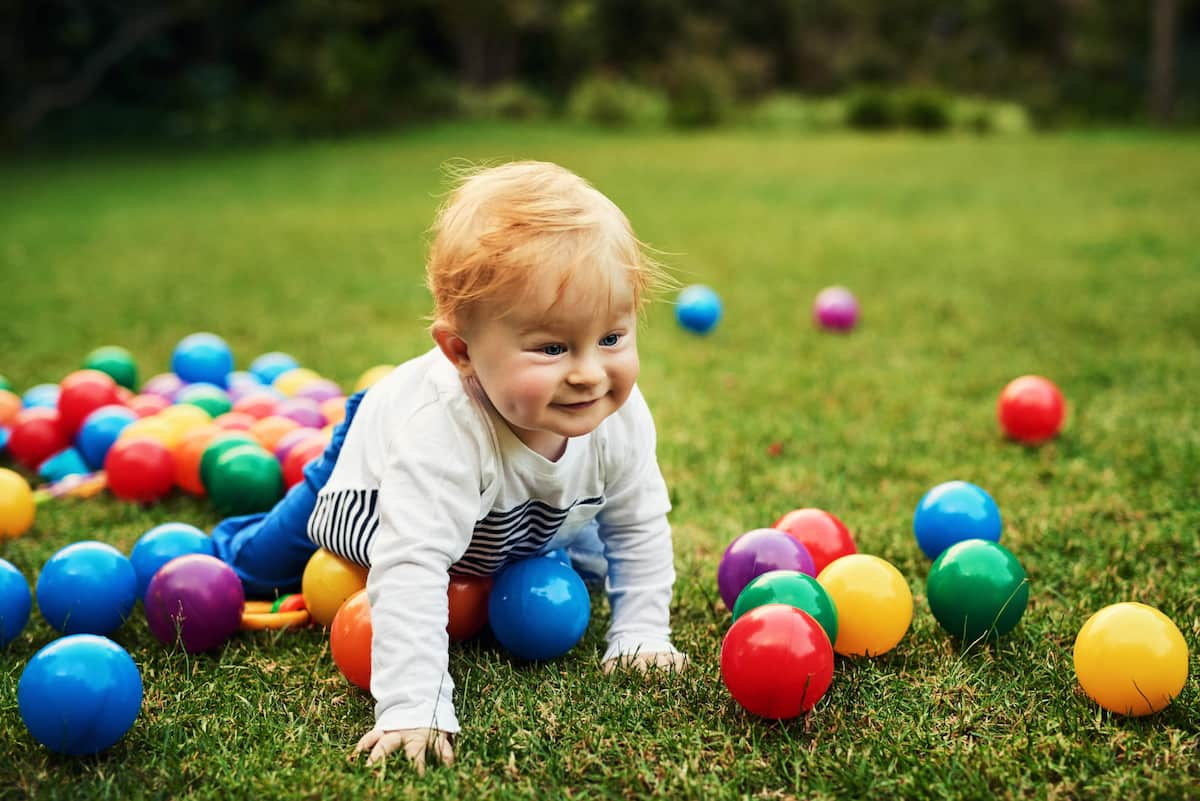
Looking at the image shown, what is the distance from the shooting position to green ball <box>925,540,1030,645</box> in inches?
100

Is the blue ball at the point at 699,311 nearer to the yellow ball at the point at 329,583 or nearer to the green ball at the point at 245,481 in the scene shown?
the green ball at the point at 245,481

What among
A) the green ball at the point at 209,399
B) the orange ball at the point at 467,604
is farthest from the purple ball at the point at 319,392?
the orange ball at the point at 467,604

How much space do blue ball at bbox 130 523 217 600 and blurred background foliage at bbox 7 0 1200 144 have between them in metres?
17.6

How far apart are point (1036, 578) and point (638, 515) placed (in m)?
1.16

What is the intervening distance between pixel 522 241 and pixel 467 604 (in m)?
0.96

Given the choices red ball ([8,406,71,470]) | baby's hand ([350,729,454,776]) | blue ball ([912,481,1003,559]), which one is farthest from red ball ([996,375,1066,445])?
red ball ([8,406,71,470])

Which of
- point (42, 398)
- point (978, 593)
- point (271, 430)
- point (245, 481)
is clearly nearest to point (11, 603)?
point (245, 481)

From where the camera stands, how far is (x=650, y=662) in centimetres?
252

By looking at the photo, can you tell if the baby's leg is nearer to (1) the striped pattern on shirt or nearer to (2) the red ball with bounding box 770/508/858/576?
(1) the striped pattern on shirt

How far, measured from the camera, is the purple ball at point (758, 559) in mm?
2754

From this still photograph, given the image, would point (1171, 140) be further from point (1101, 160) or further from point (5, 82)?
point (5, 82)

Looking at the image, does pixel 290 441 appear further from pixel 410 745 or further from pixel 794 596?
pixel 794 596

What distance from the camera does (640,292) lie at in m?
2.37

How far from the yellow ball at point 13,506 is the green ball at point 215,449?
20.7 inches
